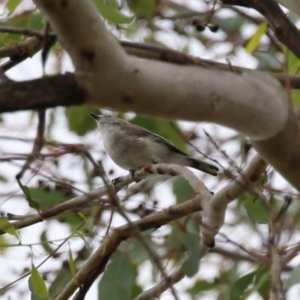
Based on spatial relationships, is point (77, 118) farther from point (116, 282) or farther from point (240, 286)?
point (240, 286)

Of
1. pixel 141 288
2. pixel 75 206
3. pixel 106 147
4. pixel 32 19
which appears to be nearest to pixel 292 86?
pixel 75 206

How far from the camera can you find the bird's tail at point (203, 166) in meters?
4.44

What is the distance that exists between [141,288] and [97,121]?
179cm

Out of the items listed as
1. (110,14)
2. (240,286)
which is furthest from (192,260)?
(110,14)

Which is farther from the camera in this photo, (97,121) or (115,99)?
(97,121)

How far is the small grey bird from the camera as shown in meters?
4.86

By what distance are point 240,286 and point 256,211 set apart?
32cm

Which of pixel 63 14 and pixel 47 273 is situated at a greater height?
pixel 63 14

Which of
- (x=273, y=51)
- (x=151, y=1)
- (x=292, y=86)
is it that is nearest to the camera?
(x=292, y=86)

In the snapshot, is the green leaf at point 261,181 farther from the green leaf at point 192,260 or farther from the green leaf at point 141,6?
the green leaf at point 141,6

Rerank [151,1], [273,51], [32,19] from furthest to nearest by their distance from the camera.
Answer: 1. [273,51]
2. [151,1]
3. [32,19]

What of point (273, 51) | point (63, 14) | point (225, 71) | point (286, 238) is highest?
point (63, 14)

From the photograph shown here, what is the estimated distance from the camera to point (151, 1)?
3.51 m

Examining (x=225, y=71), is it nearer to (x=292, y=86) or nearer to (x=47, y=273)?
(x=292, y=86)
